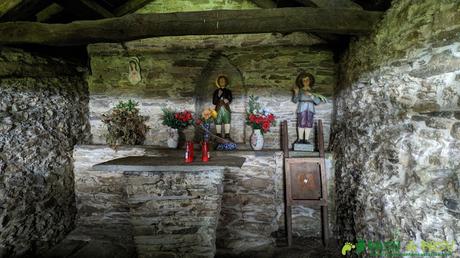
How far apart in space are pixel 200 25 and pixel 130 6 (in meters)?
2.01

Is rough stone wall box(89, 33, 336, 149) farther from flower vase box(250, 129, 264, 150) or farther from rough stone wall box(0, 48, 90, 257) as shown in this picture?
rough stone wall box(0, 48, 90, 257)

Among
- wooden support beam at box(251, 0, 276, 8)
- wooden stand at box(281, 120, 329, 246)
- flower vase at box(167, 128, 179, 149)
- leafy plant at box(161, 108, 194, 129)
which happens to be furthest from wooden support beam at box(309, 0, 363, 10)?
flower vase at box(167, 128, 179, 149)

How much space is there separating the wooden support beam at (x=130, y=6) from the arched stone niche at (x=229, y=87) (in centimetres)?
129

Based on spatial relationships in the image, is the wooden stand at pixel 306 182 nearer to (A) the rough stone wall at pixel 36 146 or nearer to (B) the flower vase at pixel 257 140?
(B) the flower vase at pixel 257 140

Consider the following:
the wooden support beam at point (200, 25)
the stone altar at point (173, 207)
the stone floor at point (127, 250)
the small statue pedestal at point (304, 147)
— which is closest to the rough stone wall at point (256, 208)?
the stone floor at point (127, 250)

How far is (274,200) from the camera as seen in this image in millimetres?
3516

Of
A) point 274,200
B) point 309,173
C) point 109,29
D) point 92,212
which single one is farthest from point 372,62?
point 92,212

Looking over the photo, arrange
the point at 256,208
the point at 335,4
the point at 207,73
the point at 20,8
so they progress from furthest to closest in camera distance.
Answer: the point at 207,73
the point at 256,208
the point at 20,8
the point at 335,4

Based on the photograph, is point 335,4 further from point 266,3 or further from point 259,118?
point 259,118

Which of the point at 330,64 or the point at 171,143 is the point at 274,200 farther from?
the point at 330,64

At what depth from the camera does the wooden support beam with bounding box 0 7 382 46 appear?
2.51 meters

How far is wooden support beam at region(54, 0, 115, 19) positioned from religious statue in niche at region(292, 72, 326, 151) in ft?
9.10

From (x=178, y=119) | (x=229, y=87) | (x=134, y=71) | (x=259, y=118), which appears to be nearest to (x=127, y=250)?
(x=178, y=119)

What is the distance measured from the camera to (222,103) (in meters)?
3.82
